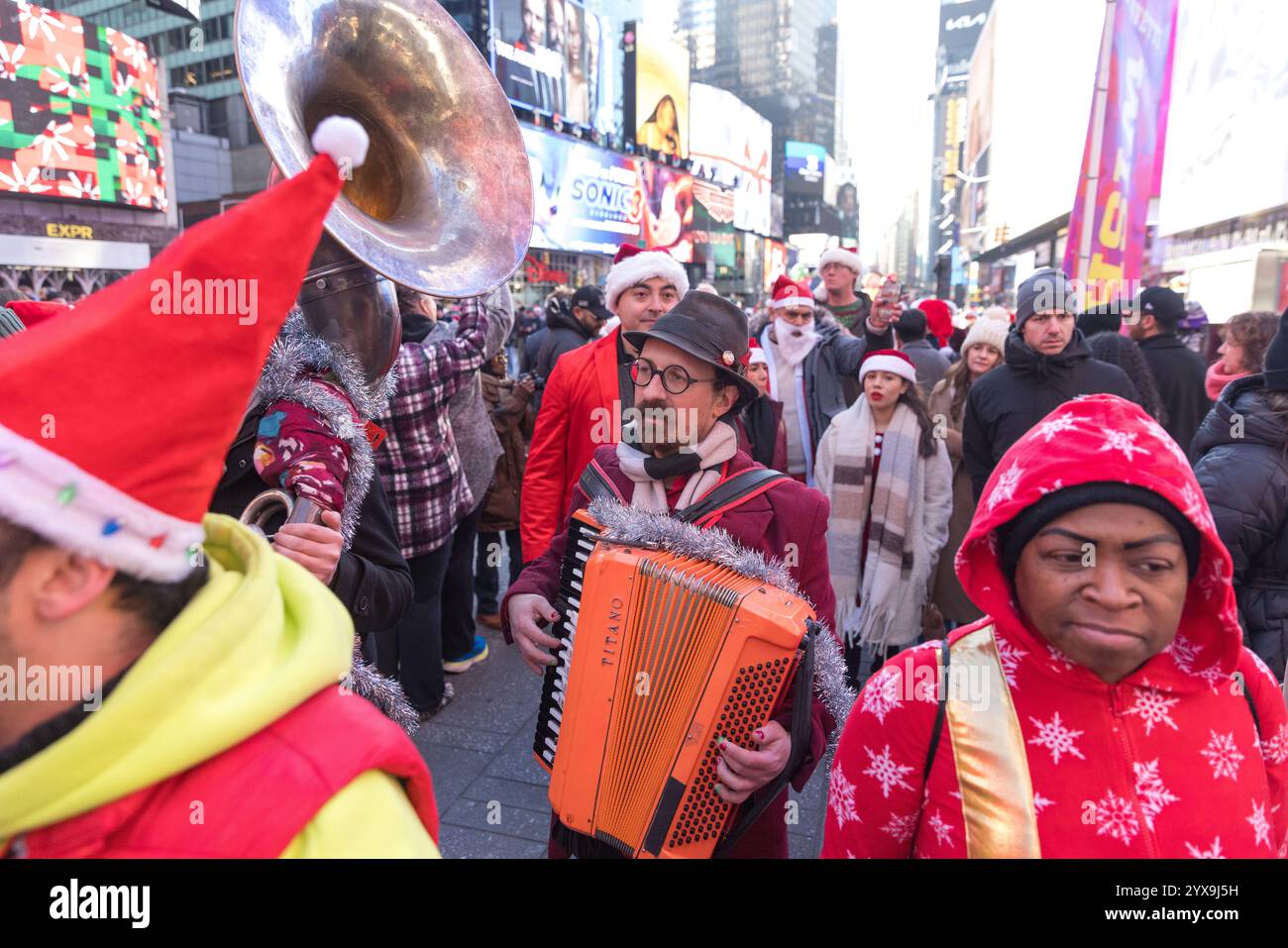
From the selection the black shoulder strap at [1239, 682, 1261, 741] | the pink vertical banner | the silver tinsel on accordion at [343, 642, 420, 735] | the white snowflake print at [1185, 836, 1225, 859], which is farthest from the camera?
the pink vertical banner

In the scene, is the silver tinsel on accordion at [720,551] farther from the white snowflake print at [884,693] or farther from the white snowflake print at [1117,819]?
the white snowflake print at [1117,819]

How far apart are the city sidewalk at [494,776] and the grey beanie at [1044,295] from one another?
247cm

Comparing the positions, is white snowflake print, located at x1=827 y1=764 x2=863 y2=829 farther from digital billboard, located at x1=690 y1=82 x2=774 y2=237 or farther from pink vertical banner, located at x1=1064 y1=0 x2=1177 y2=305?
digital billboard, located at x1=690 y1=82 x2=774 y2=237

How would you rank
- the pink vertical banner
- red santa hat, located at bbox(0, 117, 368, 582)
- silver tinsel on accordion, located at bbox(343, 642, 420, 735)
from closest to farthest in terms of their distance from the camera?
1. red santa hat, located at bbox(0, 117, 368, 582)
2. silver tinsel on accordion, located at bbox(343, 642, 420, 735)
3. the pink vertical banner

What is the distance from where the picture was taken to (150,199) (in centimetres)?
2228

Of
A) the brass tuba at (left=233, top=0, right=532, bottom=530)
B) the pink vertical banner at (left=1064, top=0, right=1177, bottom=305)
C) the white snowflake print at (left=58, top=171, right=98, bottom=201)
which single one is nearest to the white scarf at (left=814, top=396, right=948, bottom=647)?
the brass tuba at (left=233, top=0, right=532, bottom=530)

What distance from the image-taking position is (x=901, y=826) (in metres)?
1.57

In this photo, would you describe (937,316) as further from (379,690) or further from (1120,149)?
(379,690)

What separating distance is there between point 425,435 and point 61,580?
3.03 m

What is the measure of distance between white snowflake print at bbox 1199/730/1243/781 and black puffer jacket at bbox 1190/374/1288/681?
1.41 meters

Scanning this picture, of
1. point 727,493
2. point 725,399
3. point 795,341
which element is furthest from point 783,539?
point 795,341

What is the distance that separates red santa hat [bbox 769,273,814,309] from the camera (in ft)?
17.8

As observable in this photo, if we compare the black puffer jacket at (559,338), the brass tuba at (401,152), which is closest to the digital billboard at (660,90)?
the black puffer jacket at (559,338)

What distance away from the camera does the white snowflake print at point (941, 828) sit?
1481 millimetres
